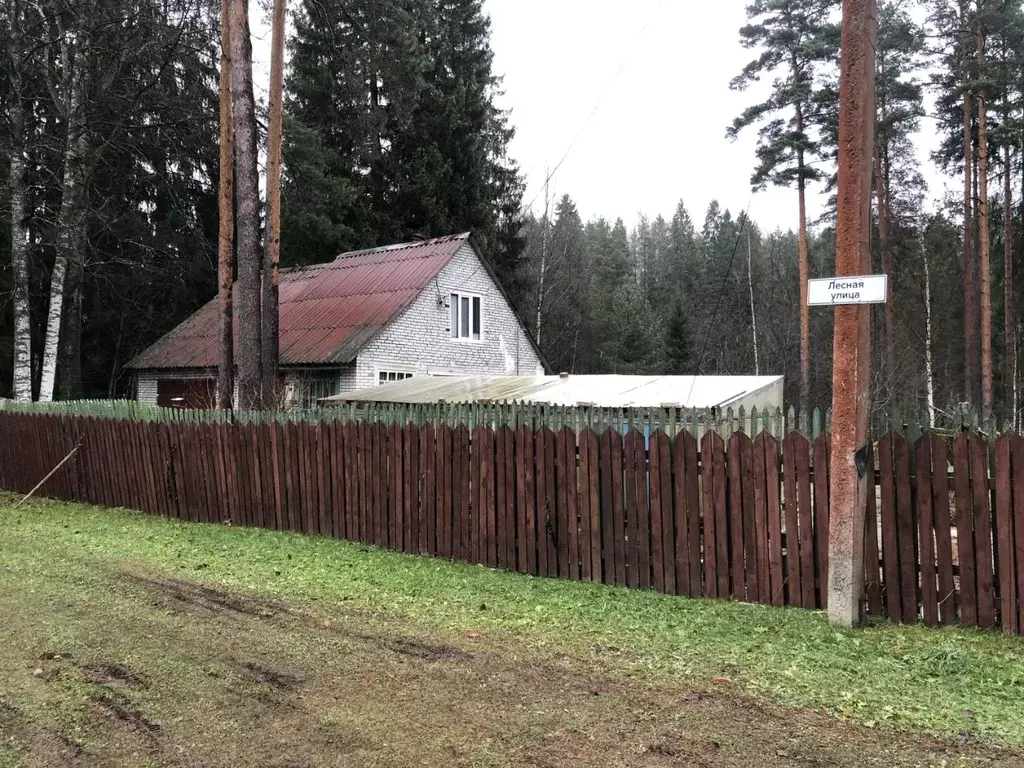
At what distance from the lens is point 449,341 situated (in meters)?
23.1

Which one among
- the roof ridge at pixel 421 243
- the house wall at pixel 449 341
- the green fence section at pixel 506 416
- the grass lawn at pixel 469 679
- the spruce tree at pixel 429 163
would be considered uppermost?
the spruce tree at pixel 429 163

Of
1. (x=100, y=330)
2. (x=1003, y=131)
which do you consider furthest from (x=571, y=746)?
(x=100, y=330)

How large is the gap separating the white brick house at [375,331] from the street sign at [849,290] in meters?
15.4

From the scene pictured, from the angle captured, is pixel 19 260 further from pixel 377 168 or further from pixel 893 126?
pixel 893 126

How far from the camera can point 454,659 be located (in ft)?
15.4

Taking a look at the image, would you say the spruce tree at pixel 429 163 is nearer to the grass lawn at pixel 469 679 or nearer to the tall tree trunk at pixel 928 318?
the tall tree trunk at pixel 928 318

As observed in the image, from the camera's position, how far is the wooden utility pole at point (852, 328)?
17.5 ft

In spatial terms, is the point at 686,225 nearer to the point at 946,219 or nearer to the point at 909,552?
the point at 946,219

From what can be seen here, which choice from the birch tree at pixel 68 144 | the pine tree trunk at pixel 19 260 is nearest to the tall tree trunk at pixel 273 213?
the birch tree at pixel 68 144

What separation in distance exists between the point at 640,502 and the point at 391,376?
48.9ft

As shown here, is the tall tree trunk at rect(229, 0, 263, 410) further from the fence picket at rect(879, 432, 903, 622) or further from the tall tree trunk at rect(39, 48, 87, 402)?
the fence picket at rect(879, 432, 903, 622)

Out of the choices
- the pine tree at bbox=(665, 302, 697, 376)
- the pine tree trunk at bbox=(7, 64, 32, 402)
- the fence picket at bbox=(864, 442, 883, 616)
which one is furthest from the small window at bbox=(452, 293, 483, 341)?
the pine tree at bbox=(665, 302, 697, 376)

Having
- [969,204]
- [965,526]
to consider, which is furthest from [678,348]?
[965,526]

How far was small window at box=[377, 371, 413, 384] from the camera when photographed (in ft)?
→ 67.3
